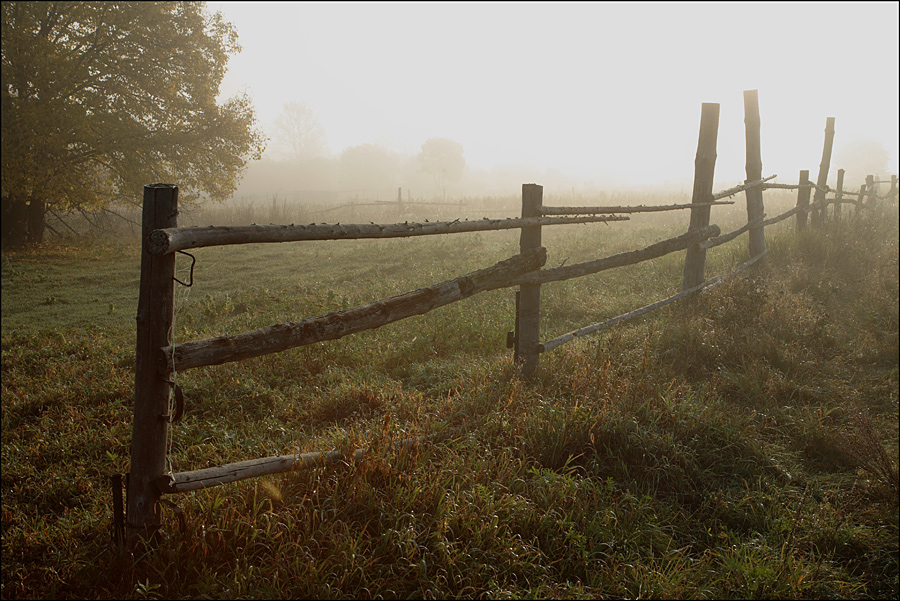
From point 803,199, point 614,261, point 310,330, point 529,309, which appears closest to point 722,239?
point 614,261

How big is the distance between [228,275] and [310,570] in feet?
39.9

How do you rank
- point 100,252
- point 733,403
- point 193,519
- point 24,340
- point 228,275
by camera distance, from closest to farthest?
point 193,519
point 733,403
point 24,340
point 228,275
point 100,252

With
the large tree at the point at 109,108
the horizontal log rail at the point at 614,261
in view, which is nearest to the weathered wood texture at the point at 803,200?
the horizontal log rail at the point at 614,261

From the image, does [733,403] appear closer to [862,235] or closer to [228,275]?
[862,235]

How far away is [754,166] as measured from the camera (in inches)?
343

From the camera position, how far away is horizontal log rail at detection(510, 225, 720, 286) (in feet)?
14.2

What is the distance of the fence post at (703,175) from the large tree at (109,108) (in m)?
16.5

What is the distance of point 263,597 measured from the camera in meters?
2.12

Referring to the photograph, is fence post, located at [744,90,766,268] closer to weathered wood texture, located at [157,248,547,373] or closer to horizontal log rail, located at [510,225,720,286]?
horizontal log rail, located at [510,225,720,286]

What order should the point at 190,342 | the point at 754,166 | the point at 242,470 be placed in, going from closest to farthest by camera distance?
1. the point at 190,342
2. the point at 242,470
3. the point at 754,166

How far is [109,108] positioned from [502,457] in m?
19.3

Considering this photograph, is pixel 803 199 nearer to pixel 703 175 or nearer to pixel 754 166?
pixel 754 166

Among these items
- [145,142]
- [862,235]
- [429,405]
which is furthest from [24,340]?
[862,235]

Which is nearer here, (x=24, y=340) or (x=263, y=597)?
(x=263, y=597)
